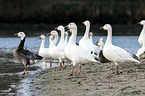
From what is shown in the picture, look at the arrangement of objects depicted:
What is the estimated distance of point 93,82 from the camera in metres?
10.5

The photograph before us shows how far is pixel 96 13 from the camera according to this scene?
2199 inches

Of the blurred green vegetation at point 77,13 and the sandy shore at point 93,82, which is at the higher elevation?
the blurred green vegetation at point 77,13

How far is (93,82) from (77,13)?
46939 millimetres

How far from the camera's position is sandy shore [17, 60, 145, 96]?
9.07m

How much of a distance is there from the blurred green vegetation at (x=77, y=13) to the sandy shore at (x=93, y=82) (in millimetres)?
40999

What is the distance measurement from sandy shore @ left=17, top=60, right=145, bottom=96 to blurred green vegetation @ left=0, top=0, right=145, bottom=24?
135 ft

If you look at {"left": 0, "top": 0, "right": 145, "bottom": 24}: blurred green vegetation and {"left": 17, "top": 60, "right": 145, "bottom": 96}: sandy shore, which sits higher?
{"left": 0, "top": 0, "right": 145, "bottom": 24}: blurred green vegetation

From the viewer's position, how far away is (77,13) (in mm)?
56906

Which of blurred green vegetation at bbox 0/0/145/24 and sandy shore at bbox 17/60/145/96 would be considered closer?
sandy shore at bbox 17/60/145/96

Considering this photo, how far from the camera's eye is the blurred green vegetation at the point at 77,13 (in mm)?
55500

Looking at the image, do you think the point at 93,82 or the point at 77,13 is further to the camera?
the point at 77,13

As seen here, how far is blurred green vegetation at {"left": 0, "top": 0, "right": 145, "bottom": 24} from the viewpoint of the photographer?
55500 millimetres

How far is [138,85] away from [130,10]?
49.8 m

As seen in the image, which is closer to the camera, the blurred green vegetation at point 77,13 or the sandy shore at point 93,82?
the sandy shore at point 93,82
